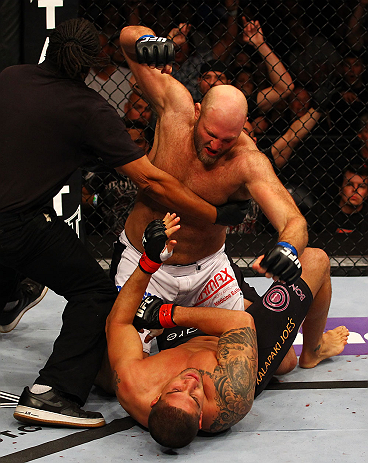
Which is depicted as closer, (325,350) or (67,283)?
(67,283)

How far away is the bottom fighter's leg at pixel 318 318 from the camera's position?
6.54 ft

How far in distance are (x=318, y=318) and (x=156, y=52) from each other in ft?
3.45

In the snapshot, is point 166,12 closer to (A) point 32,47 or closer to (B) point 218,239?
(A) point 32,47

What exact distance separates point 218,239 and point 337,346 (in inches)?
22.9

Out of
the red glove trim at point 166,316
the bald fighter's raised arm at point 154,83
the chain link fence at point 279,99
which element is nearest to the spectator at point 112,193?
the chain link fence at point 279,99

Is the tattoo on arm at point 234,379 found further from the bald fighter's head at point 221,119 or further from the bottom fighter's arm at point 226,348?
the bald fighter's head at point 221,119

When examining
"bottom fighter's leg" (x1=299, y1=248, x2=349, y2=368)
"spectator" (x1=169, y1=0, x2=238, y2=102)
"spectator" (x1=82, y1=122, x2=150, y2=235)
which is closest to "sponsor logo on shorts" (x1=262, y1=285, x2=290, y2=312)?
"bottom fighter's leg" (x1=299, y1=248, x2=349, y2=368)

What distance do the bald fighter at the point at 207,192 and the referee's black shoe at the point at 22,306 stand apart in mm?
406

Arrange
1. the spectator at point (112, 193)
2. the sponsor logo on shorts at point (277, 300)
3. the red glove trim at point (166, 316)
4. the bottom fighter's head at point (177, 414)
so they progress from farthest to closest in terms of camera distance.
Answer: the spectator at point (112, 193)
the sponsor logo on shorts at point (277, 300)
the red glove trim at point (166, 316)
the bottom fighter's head at point (177, 414)

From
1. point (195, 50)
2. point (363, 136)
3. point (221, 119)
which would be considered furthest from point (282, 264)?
point (363, 136)

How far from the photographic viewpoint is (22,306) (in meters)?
2.29

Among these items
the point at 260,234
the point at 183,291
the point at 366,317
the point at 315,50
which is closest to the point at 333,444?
the point at 183,291

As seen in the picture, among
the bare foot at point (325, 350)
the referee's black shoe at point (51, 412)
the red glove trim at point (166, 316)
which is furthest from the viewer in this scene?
the bare foot at point (325, 350)

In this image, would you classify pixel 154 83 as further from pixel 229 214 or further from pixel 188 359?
pixel 188 359
